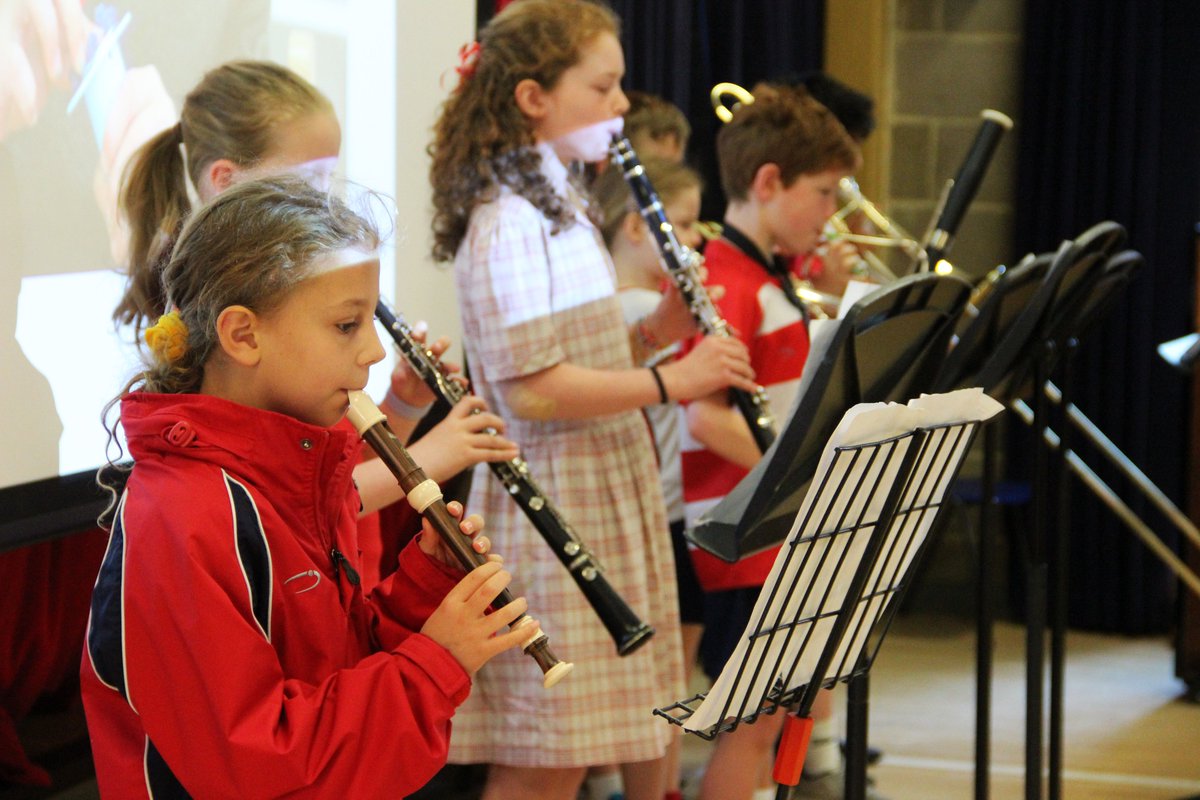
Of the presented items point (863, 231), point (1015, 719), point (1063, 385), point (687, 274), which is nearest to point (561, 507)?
point (687, 274)

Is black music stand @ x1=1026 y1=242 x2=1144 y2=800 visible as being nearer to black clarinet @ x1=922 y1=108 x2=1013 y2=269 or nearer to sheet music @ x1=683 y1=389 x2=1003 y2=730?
black clarinet @ x1=922 y1=108 x2=1013 y2=269

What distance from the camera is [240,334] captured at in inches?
45.9

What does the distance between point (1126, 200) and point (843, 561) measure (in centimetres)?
315

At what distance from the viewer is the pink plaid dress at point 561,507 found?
6.01 ft

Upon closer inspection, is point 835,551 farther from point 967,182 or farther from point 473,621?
point 967,182

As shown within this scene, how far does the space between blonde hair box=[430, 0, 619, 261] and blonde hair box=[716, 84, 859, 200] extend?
50 cm

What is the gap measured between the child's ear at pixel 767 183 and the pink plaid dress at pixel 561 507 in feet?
1.53

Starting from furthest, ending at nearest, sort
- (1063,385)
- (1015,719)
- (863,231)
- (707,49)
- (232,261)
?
(863,231)
(707,49)
(1015,719)
(1063,385)
(232,261)

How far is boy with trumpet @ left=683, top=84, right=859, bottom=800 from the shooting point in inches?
85.7

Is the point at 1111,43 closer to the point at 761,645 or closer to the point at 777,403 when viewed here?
the point at 777,403

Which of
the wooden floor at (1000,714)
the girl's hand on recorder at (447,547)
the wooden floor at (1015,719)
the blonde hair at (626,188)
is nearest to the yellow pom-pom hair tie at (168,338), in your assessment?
the girl's hand on recorder at (447,547)

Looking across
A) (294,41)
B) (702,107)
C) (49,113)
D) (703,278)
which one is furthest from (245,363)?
(702,107)

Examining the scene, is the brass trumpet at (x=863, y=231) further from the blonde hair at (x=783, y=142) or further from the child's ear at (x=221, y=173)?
the child's ear at (x=221, y=173)

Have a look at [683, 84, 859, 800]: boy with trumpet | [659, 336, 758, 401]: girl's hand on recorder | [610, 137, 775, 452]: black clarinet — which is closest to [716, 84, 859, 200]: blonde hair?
[683, 84, 859, 800]: boy with trumpet
